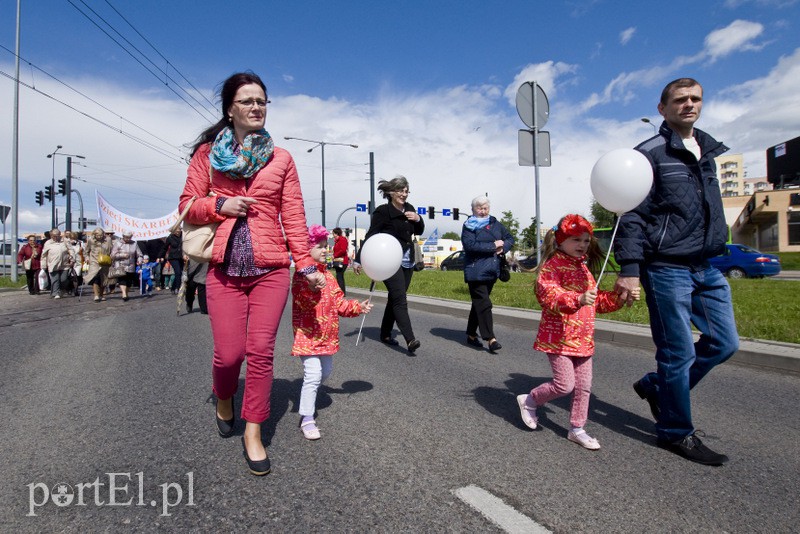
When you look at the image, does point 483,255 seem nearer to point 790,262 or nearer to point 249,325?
point 249,325

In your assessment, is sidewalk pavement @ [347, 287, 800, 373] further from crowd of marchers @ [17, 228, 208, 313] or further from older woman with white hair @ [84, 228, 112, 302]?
older woman with white hair @ [84, 228, 112, 302]

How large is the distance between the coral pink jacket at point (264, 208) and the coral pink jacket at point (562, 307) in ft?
4.66

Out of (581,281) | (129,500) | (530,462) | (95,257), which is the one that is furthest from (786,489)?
(95,257)

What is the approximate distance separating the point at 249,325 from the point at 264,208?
0.64 metres

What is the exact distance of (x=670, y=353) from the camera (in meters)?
2.81

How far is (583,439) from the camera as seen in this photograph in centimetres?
293

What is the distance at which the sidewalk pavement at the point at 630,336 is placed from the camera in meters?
4.79

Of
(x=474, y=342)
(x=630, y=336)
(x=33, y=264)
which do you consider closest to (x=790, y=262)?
(x=630, y=336)

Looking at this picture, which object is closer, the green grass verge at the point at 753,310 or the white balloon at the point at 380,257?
the white balloon at the point at 380,257

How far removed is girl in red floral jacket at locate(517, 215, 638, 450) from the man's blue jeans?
0.24m

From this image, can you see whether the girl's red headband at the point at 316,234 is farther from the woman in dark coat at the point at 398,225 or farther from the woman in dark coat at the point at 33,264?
the woman in dark coat at the point at 33,264

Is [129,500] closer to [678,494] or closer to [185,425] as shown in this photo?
[185,425]

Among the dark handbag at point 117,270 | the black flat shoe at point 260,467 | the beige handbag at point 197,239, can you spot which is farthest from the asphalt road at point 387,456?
the dark handbag at point 117,270

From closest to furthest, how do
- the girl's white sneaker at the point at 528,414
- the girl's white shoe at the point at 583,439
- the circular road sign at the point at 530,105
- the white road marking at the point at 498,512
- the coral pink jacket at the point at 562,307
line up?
the white road marking at the point at 498,512
the girl's white shoe at the point at 583,439
the coral pink jacket at the point at 562,307
the girl's white sneaker at the point at 528,414
the circular road sign at the point at 530,105
